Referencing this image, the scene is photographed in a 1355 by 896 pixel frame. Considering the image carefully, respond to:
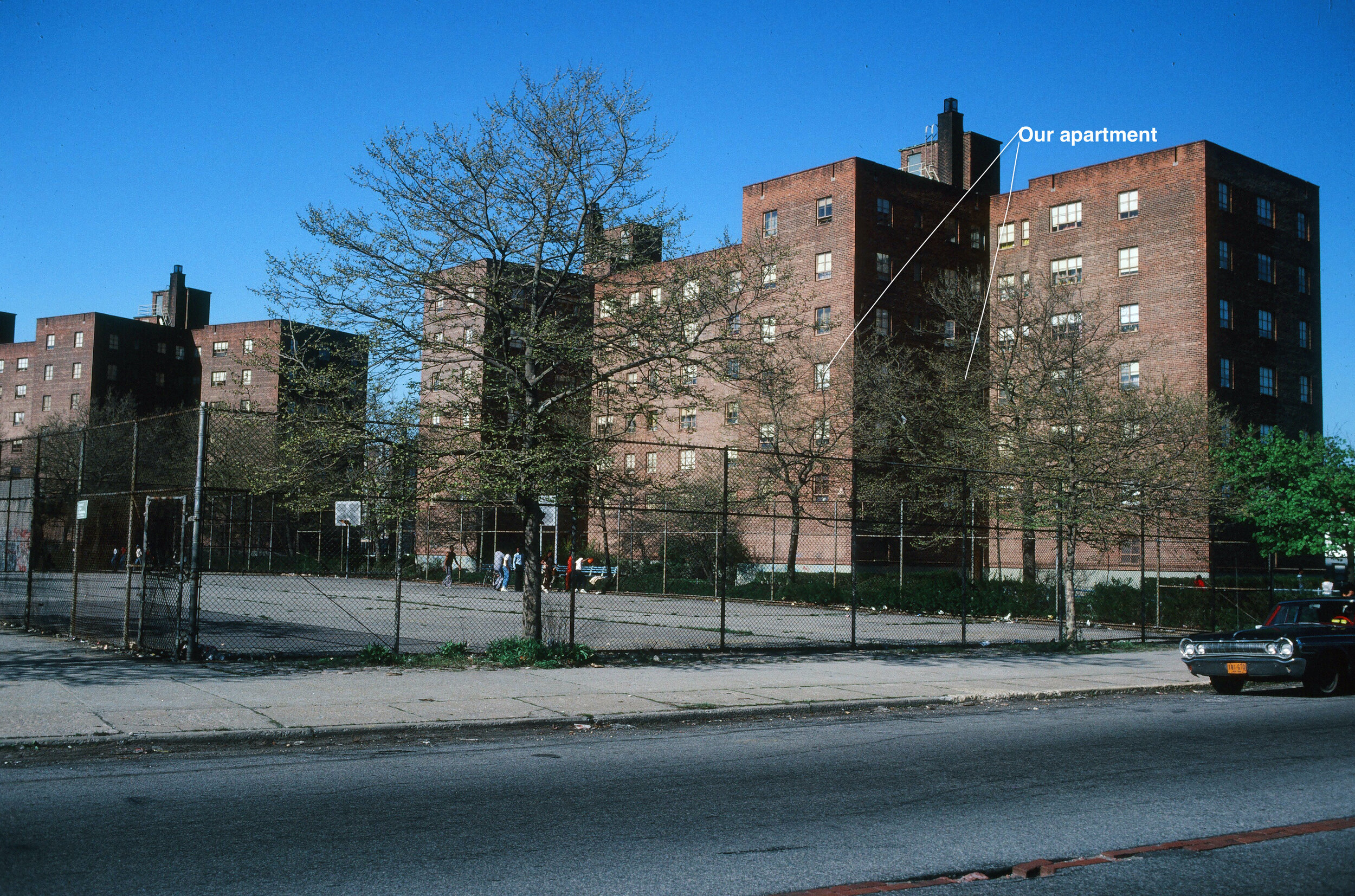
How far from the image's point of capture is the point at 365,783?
7.80 metres

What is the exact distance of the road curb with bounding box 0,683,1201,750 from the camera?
29.9ft

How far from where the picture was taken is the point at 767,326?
1619cm

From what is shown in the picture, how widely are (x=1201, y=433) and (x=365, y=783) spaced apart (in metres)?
32.2

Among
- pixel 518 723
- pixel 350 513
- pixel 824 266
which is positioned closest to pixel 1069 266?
pixel 824 266

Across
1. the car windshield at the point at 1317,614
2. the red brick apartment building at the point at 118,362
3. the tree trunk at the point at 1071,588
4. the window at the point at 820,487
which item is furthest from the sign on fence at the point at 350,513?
the red brick apartment building at the point at 118,362

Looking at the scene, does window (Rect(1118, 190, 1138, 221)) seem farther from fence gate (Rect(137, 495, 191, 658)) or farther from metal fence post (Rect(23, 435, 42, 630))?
metal fence post (Rect(23, 435, 42, 630))

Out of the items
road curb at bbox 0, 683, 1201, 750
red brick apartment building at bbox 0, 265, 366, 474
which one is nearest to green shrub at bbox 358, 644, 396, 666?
road curb at bbox 0, 683, 1201, 750

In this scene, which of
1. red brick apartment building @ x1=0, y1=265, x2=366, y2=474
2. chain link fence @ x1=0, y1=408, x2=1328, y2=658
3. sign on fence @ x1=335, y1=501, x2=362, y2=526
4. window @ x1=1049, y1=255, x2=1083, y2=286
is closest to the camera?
sign on fence @ x1=335, y1=501, x2=362, y2=526

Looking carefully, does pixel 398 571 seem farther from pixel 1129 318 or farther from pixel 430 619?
pixel 1129 318

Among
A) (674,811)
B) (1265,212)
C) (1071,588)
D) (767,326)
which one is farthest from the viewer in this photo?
(1265,212)

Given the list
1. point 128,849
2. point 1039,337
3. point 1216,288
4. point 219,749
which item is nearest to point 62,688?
point 219,749

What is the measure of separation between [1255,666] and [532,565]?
10213 millimetres

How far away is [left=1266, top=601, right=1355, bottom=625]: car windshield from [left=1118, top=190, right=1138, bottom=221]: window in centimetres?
3880

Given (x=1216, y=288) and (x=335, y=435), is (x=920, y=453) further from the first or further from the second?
(x=335, y=435)
